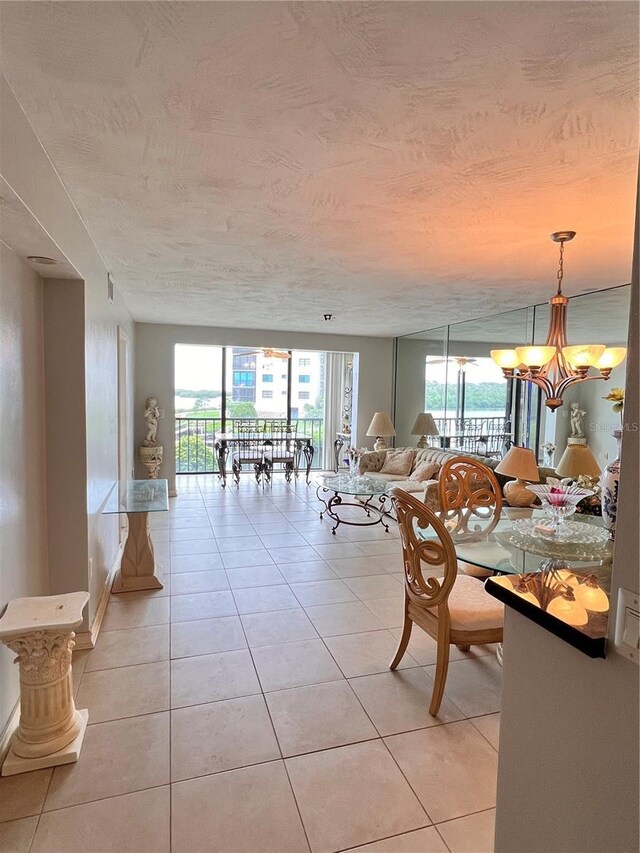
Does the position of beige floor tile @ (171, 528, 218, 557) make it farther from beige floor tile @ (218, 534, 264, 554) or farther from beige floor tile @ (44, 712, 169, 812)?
beige floor tile @ (44, 712, 169, 812)

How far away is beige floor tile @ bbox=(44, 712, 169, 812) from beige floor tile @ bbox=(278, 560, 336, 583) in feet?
5.76

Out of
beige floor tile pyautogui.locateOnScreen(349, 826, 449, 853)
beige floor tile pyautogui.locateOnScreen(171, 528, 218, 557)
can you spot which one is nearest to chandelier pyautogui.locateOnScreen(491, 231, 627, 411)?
beige floor tile pyautogui.locateOnScreen(349, 826, 449, 853)

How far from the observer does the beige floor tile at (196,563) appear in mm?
3936

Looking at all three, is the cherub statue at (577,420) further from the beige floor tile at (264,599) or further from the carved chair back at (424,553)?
the beige floor tile at (264,599)

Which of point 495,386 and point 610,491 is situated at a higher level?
point 495,386

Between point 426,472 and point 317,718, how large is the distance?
4307 millimetres

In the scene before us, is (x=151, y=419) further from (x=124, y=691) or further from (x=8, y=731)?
(x=8, y=731)

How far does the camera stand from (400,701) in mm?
2246

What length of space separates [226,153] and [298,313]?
3.77m

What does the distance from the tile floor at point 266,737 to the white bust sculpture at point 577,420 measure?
115 inches

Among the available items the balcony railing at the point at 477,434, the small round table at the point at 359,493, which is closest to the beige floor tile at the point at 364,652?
the small round table at the point at 359,493

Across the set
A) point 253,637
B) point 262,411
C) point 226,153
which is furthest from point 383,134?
point 262,411

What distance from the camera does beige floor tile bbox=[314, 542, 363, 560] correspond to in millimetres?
4320

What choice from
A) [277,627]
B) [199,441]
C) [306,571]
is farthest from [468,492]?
[199,441]
